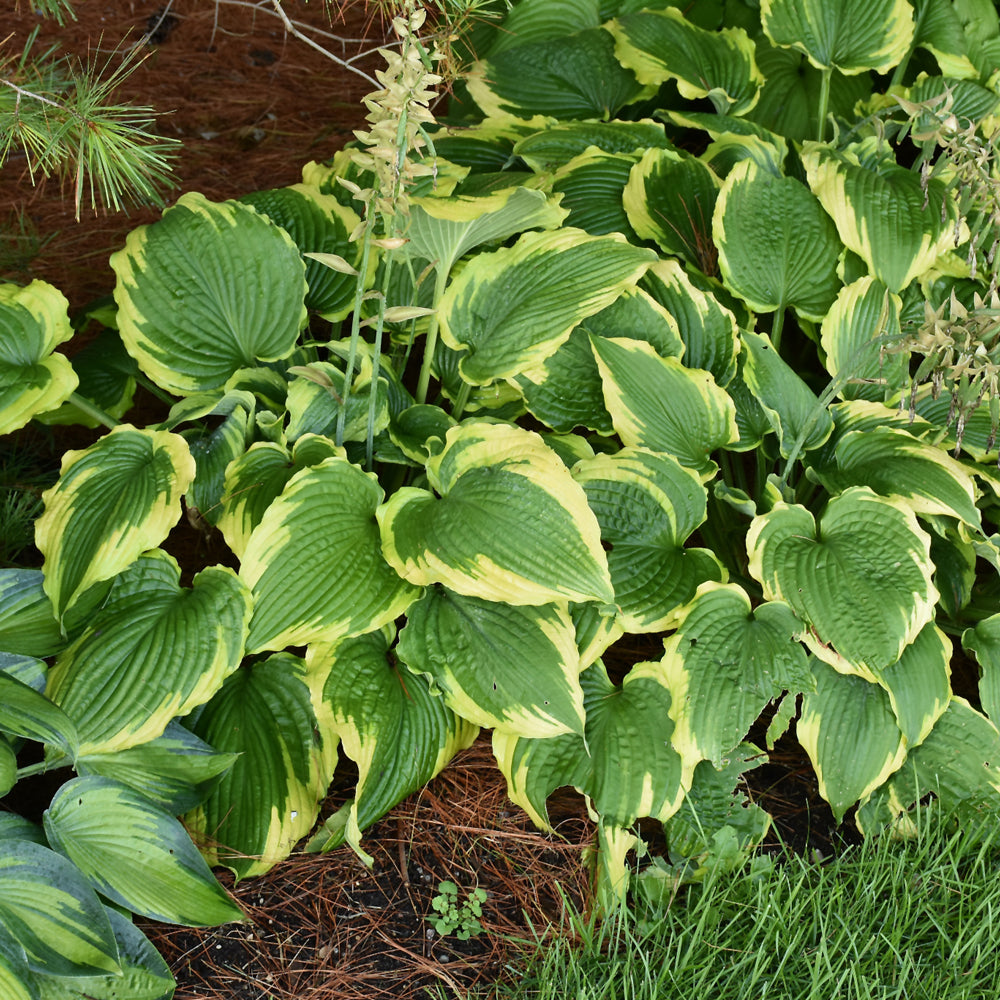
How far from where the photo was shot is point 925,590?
178cm

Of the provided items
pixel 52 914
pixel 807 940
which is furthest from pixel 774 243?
pixel 52 914

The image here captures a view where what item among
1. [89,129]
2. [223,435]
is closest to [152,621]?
[223,435]

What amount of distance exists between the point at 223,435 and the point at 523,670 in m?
0.71

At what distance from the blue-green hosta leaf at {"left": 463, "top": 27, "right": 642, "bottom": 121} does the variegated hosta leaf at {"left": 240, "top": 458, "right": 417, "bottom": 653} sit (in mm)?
1364

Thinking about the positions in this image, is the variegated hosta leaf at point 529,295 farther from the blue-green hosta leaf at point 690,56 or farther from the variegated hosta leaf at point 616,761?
the blue-green hosta leaf at point 690,56

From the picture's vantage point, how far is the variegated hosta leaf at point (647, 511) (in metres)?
1.85

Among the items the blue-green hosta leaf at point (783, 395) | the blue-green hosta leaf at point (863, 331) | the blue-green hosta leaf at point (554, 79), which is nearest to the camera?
the blue-green hosta leaf at point (783, 395)

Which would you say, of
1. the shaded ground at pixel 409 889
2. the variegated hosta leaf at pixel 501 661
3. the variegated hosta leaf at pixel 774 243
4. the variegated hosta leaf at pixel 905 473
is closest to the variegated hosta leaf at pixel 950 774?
the shaded ground at pixel 409 889

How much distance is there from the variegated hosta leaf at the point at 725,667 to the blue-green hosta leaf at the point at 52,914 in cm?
92

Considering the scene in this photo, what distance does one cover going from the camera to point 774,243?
2.23 metres

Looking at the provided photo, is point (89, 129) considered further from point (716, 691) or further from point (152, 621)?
point (716, 691)

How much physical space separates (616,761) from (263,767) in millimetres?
594

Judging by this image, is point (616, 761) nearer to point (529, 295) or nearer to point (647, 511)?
point (647, 511)

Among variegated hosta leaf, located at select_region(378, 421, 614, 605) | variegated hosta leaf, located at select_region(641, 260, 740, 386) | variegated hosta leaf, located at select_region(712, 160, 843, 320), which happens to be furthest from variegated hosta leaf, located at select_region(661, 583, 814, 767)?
variegated hosta leaf, located at select_region(712, 160, 843, 320)
